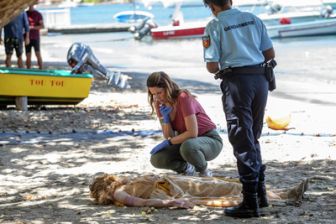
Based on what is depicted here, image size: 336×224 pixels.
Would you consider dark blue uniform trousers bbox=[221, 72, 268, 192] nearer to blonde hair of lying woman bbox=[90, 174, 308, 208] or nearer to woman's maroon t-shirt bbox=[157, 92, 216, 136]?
blonde hair of lying woman bbox=[90, 174, 308, 208]

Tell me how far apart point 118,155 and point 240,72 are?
382cm

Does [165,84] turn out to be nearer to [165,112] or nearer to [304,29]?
[165,112]

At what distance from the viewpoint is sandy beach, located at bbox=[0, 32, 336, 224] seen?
677 cm

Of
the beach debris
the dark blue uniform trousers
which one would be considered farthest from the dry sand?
the dark blue uniform trousers

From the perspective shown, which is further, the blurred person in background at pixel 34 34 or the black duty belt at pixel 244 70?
the blurred person in background at pixel 34 34

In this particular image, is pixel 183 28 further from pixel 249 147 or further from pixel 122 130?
pixel 249 147

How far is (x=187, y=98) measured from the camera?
295 inches

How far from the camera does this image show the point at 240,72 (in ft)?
20.9

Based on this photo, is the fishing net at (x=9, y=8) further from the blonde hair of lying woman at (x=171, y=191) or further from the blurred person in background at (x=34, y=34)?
the blurred person in background at (x=34, y=34)

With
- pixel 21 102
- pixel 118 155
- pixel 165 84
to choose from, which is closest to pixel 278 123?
pixel 118 155

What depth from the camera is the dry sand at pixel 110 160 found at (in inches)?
265

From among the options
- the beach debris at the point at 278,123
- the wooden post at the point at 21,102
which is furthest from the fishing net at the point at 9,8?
the wooden post at the point at 21,102

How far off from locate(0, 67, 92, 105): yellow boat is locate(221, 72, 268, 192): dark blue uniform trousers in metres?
7.79

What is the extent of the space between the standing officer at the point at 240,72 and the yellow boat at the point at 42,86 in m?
7.77
